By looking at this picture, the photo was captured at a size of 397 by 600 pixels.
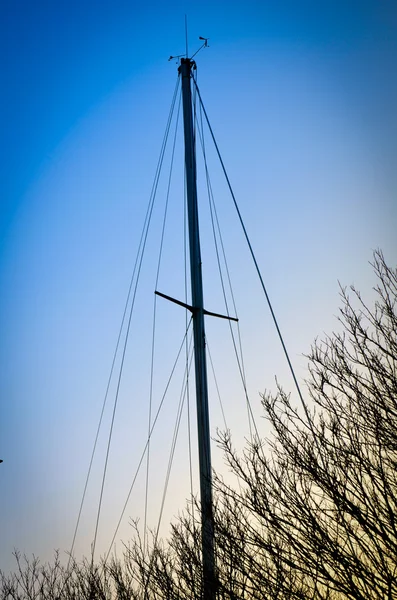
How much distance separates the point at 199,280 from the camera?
1088 centimetres

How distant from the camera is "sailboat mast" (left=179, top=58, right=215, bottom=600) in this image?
26.5ft

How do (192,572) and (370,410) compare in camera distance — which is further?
(192,572)

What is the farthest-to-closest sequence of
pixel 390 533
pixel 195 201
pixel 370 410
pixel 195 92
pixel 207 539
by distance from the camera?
1. pixel 195 92
2. pixel 195 201
3. pixel 207 539
4. pixel 370 410
5. pixel 390 533

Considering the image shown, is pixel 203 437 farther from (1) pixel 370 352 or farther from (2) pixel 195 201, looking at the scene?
(2) pixel 195 201

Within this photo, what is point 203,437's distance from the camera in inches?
356

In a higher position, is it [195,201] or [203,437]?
[195,201]

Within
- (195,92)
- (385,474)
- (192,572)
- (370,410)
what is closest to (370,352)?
(370,410)

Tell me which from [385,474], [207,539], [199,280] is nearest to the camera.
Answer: [385,474]

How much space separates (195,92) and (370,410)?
30.3 feet

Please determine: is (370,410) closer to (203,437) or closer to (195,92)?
(203,437)

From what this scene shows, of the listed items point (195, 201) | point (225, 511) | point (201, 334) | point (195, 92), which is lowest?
point (225, 511)

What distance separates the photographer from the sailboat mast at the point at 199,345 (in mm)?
8086

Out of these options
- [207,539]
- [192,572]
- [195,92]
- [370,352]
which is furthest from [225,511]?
[195,92]

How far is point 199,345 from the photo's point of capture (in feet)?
33.0
